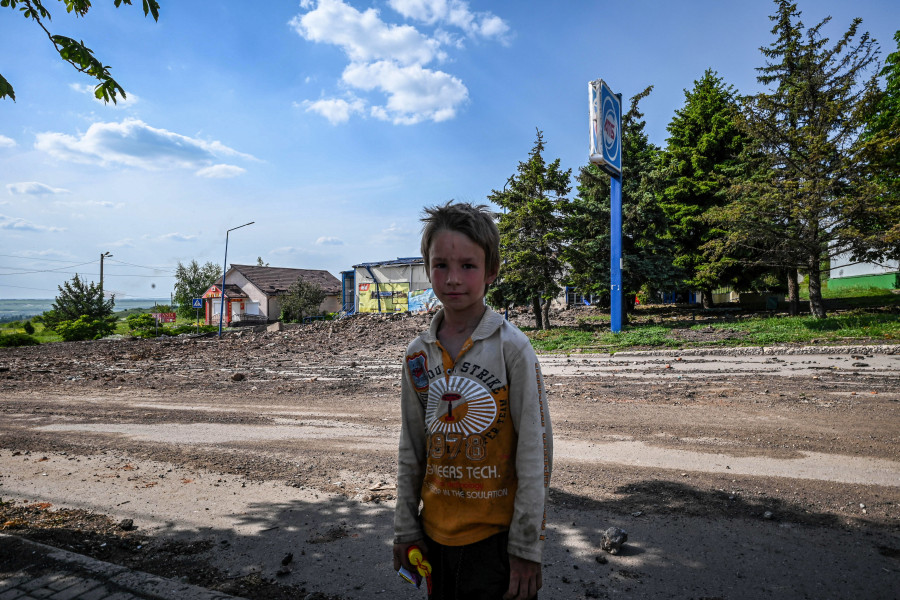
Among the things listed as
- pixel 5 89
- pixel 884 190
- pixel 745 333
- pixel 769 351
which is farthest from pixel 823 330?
pixel 5 89

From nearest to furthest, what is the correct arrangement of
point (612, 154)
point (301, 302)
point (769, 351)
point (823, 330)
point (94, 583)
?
point (94, 583), point (769, 351), point (823, 330), point (612, 154), point (301, 302)

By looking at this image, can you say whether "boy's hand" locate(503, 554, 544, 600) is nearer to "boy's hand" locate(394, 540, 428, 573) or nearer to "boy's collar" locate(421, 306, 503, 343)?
"boy's hand" locate(394, 540, 428, 573)

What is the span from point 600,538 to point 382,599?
174cm

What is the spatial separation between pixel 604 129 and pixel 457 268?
20525 millimetres

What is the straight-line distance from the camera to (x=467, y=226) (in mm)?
2068

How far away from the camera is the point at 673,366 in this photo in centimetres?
1284

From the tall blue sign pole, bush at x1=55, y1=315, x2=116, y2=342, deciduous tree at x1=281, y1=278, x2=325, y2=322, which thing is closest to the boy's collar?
the tall blue sign pole

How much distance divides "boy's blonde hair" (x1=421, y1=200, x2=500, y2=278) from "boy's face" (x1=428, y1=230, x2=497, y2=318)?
3cm

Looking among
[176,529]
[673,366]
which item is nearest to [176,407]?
[176,529]

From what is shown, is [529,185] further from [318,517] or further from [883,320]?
[318,517]

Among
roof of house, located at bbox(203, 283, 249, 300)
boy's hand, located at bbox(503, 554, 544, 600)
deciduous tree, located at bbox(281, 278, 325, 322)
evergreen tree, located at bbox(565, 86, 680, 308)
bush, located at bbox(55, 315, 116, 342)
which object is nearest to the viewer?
boy's hand, located at bbox(503, 554, 544, 600)

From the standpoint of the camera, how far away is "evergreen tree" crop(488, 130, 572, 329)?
2258 centimetres

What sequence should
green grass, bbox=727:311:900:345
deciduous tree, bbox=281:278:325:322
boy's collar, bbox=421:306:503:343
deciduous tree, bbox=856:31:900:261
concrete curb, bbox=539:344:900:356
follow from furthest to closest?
deciduous tree, bbox=281:278:325:322
deciduous tree, bbox=856:31:900:261
green grass, bbox=727:311:900:345
concrete curb, bbox=539:344:900:356
boy's collar, bbox=421:306:503:343

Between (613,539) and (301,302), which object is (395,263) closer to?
(301,302)
